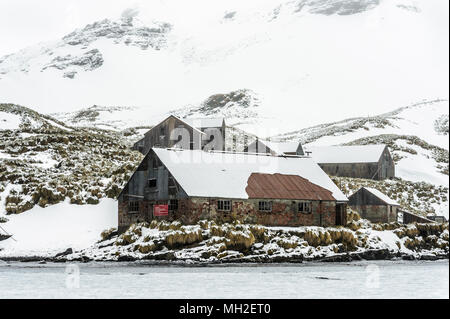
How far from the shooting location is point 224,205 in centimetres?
5300

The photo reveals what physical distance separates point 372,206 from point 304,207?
1735cm

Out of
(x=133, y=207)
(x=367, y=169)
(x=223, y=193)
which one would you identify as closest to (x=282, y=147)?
(x=367, y=169)

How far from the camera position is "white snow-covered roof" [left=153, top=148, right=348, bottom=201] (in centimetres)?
5334

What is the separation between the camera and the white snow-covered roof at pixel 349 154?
3917 inches

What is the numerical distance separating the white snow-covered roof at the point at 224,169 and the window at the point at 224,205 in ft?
1.33

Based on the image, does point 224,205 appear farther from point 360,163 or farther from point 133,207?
point 360,163

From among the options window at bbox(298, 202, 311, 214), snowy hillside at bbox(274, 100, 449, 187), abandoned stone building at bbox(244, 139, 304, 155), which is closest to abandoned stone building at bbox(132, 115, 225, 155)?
abandoned stone building at bbox(244, 139, 304, 155)

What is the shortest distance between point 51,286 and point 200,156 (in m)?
24.6

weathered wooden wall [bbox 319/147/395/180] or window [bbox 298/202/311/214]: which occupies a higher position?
weathered wooden wall [bbox 319/147/395/180]

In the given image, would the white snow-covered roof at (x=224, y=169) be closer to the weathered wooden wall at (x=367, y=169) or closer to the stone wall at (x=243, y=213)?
the stone wall at (x=243, y=213)

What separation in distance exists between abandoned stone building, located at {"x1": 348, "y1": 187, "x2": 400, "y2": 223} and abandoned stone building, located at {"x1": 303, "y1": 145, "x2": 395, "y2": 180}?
998 inches

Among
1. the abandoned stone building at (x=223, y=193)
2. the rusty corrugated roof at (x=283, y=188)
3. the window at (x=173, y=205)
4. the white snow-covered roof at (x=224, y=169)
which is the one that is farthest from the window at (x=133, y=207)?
the rusty corrugated roof at (x=283, y=188)

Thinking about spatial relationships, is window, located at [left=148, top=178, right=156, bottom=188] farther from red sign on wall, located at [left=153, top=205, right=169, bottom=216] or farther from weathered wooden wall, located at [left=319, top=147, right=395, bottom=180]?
weathered wooden wall, located at [left=319, top=147, right=395, bottom=180]
